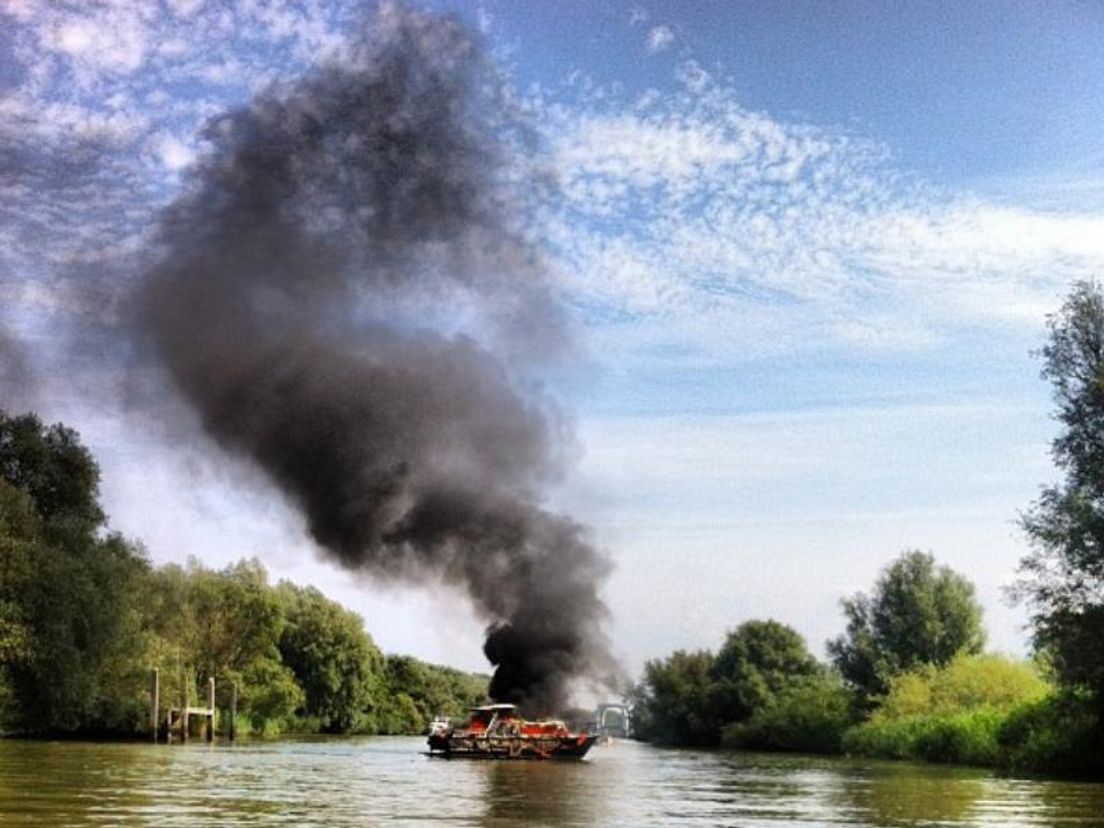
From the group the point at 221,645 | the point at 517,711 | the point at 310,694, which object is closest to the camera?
the point at 517,711

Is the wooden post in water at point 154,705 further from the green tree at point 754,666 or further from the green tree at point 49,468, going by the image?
the green tree at point 754,666

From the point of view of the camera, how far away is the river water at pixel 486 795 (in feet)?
83.1

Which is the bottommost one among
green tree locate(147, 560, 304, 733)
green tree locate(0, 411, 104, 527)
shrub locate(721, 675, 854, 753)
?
shrub locate(721, 675, 854, 753)

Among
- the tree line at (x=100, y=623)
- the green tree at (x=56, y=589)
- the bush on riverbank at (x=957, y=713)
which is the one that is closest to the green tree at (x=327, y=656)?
the tree line at (x=100, y=623)

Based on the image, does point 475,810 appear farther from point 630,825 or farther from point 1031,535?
point 1031,535

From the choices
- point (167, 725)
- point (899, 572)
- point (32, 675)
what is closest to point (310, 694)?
point (167, 725)

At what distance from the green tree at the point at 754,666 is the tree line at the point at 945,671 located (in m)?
0.14

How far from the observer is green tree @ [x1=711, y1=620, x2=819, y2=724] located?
118125 mm

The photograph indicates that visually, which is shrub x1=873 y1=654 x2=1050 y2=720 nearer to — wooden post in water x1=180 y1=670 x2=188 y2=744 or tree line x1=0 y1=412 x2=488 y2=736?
wooden post in water x1=180 y1=670 x2=188 y2=744

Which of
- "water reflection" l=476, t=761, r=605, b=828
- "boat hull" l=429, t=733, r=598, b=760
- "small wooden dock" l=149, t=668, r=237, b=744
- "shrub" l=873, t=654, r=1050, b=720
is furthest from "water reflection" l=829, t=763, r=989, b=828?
"small wooden dock" l=149, t=668, r=237, b=744

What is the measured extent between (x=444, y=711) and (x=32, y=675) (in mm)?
97834

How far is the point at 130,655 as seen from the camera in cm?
7450

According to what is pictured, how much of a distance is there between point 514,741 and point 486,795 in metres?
30.5

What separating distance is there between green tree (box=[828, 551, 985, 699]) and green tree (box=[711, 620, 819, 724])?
13737mm
